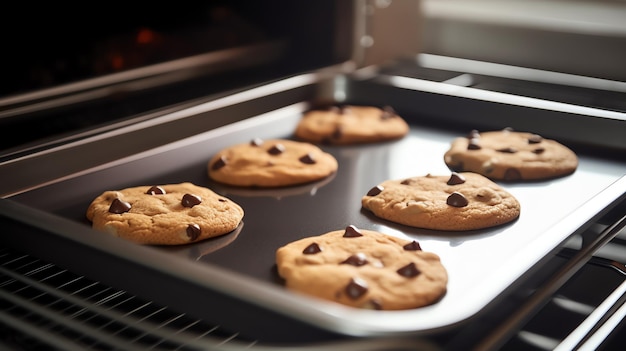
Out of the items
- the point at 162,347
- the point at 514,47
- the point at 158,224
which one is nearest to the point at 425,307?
the point at 162,347

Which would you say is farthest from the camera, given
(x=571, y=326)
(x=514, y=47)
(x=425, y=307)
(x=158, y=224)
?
(x=514, y=47)

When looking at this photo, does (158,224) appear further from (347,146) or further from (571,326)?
(571,326)

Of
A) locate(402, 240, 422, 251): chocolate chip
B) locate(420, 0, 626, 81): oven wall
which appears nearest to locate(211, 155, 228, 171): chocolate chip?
locate(402, 240, 422, 251): chocolate chip

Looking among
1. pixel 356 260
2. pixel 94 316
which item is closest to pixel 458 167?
pixel 356 260

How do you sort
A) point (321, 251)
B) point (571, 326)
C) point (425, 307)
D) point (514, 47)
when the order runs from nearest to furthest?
point (425, 307)
point (321, 251)
point (571, 326)
point (514, 47)

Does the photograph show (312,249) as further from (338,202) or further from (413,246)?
(338,202)

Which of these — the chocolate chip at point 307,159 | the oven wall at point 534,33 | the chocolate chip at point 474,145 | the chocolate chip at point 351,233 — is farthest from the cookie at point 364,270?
the oven wall at point 534,33
